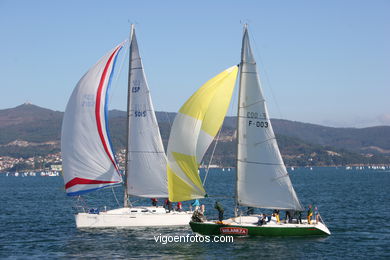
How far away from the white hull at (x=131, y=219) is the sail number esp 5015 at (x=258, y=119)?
10040mm

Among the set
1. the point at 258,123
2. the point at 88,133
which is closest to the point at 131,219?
the point at 88,133

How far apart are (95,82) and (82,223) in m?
10.3

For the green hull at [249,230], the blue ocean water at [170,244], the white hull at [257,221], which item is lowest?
the blue ocean water at [170,244]

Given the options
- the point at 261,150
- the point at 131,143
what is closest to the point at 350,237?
the point at 261,150

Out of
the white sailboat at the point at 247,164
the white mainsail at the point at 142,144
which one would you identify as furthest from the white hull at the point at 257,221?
the white mainsail at the point at 142,144

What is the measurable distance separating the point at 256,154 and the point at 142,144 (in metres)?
10.6

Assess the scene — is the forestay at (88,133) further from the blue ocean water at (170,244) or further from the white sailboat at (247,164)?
the white sailboat at (247,164)

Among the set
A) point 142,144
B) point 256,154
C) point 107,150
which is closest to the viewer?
point 256,154

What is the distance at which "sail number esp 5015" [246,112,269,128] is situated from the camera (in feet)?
125

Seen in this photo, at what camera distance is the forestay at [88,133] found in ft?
143

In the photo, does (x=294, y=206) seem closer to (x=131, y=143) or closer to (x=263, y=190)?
(x=263, y=190)

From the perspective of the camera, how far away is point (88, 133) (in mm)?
43656

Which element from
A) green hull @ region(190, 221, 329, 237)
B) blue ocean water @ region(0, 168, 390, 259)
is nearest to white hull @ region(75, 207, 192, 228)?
blue ocean water @ region(0, 168, 390, 259)

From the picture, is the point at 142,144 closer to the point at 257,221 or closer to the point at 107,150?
the point at 107,150
